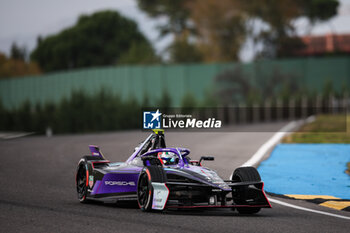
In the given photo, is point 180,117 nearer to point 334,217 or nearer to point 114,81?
point 334,217

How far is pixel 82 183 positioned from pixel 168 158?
2.15 metres

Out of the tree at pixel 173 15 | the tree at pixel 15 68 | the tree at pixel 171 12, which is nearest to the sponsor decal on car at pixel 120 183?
the tree at pixel 173 15


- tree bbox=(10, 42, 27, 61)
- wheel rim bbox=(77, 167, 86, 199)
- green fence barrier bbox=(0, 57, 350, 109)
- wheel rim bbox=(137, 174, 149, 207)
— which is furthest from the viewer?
tree bbox=(10, 42, 27, 61)

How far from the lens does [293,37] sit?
233 feet

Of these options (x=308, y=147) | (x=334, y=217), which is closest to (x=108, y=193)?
(x=334, y=217)

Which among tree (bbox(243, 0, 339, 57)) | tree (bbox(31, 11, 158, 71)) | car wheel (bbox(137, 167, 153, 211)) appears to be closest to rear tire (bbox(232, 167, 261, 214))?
car wheel (bbox(137, 167, 153, 211))

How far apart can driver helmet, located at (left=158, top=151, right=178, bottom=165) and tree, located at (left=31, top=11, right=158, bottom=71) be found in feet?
243

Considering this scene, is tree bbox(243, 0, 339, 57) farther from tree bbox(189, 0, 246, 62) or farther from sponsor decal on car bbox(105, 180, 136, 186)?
sponsor decal on car bbox(105, 180, 136, 186)

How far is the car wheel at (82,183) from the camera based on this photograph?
11135mm

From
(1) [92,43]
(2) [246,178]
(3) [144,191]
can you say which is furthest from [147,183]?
(1) [92,43]

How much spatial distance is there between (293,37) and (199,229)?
64778mm

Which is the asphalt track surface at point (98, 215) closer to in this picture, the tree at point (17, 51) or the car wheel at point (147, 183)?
the car wheel at point (147, 183)

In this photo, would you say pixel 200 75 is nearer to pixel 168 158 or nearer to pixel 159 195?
pixel 168 158

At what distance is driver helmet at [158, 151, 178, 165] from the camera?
33.3 ft
